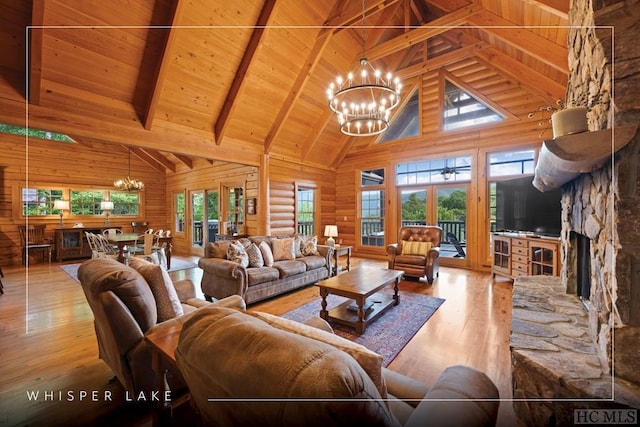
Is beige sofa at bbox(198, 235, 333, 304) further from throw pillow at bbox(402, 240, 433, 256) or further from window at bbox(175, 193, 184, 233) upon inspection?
window at bbox(175, 193, 184, 233)

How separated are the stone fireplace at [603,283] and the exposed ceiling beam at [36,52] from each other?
496 cm

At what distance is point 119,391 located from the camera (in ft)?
6.06

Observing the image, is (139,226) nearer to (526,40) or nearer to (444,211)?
(444,211)

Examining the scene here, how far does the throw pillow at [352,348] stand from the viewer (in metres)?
0.84

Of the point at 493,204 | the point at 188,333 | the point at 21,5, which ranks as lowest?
the point at 188,333

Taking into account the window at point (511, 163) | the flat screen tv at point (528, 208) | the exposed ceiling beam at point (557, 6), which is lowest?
the flat screen tv at point (528, 208)

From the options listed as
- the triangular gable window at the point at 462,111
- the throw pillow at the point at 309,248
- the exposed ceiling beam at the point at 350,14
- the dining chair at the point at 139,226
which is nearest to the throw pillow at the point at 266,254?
the throw pillow at the point at 309,248

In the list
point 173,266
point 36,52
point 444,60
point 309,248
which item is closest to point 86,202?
point 173,266

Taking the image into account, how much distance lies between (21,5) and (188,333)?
14.6 feet

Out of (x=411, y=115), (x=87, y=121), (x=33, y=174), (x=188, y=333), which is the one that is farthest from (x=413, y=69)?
(x=33, y=174)

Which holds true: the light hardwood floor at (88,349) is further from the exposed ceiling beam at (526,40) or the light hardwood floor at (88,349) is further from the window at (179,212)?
the window at (179,212)

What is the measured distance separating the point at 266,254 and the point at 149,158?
733cm

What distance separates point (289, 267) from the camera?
398 centimetres

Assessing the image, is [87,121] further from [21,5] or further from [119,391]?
[119,391]
